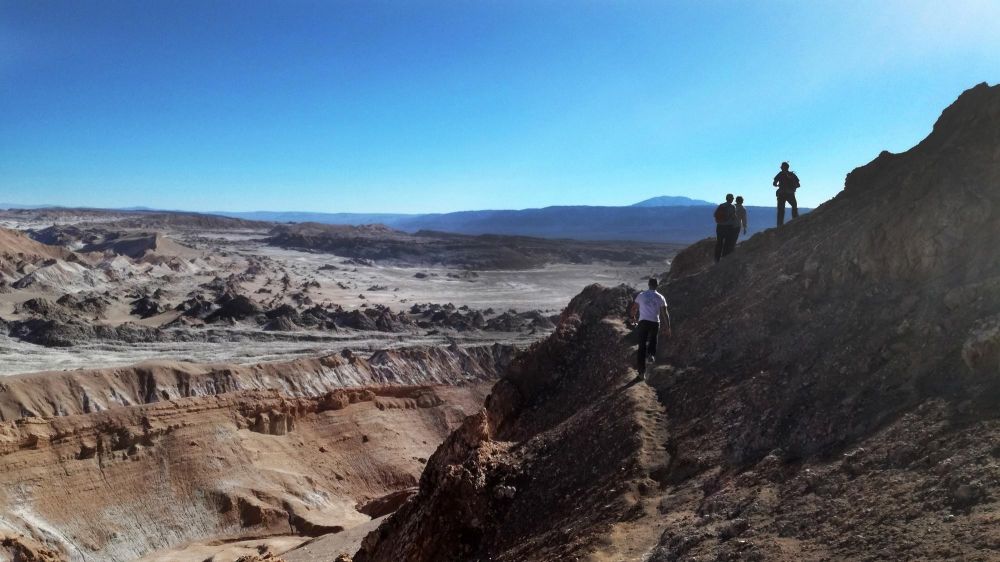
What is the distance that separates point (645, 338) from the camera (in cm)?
831

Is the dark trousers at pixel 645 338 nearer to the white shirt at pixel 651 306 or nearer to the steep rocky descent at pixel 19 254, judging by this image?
the white shirt at pixel 651 306

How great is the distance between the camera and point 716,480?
583cm

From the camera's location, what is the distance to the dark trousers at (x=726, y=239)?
37.6 ft

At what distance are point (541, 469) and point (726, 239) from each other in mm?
5996

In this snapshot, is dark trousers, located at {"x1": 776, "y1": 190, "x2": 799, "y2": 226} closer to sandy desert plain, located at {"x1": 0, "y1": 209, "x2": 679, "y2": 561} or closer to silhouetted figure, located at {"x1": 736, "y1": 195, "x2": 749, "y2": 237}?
silhouetted figure, located at {"x1": 736, "y1": 195, "x2": 749, "y2": 237}

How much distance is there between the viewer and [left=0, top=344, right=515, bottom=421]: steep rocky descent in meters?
21.1

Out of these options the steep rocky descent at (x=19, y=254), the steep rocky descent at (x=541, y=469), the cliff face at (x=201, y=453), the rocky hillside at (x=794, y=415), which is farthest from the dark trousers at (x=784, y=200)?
the steep rocky descent at (x=19, y=254)

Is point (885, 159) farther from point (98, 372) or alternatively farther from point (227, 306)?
point (227, 306)

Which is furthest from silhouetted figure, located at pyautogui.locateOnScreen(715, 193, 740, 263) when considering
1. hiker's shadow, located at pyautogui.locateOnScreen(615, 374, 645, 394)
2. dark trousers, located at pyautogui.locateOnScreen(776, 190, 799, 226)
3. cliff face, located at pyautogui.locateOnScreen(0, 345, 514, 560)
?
cliff face, located at pyautogui.locateOnScreen(0, 345, 514, 560)

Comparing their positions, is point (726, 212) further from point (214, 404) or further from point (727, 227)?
point (214, 404)

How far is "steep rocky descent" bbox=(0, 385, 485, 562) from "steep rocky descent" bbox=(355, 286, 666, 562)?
10257 mm

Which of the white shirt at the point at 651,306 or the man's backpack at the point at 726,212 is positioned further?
the man's backpack at the point at 726,212

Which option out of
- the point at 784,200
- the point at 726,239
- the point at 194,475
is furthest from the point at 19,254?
the point at 784,200

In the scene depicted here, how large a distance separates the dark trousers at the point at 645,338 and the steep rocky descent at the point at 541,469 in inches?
15.3
